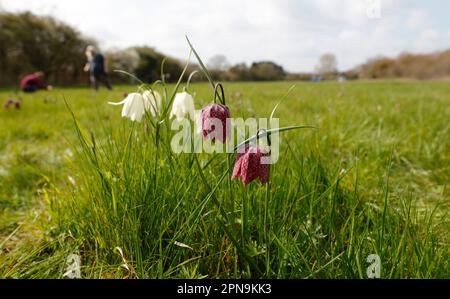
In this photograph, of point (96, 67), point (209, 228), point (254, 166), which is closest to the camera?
point (254, 166)

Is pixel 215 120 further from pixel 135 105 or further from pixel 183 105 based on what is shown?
pixel 135 105

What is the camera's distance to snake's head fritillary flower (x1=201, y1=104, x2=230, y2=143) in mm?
821

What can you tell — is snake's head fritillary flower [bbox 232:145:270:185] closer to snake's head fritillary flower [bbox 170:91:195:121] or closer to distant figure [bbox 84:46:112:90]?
snake's head fritillary flower [bbox 170:91:195:121]

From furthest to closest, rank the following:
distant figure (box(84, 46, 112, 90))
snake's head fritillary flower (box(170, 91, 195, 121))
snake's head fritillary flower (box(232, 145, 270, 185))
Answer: distant figure (box(84, 46, 112, 90))
snake's head fritillary flower (box(170, 91, 195, 121))
snake's head fritillary flower (box(232, 145, 270, 185))

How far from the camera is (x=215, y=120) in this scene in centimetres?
83

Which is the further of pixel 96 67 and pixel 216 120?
pixel 96 67

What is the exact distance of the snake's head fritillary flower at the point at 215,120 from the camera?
821 millimetres

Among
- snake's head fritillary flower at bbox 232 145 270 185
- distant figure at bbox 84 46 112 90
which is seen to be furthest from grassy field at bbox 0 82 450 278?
distant figure at bbox 84 46 112 90

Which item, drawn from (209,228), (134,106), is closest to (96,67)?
(134,106)

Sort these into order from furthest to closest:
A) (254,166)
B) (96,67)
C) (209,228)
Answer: (96,67) < (209,228) < (254,166)

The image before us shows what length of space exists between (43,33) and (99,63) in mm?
9490

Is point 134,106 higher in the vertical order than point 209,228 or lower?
higher
